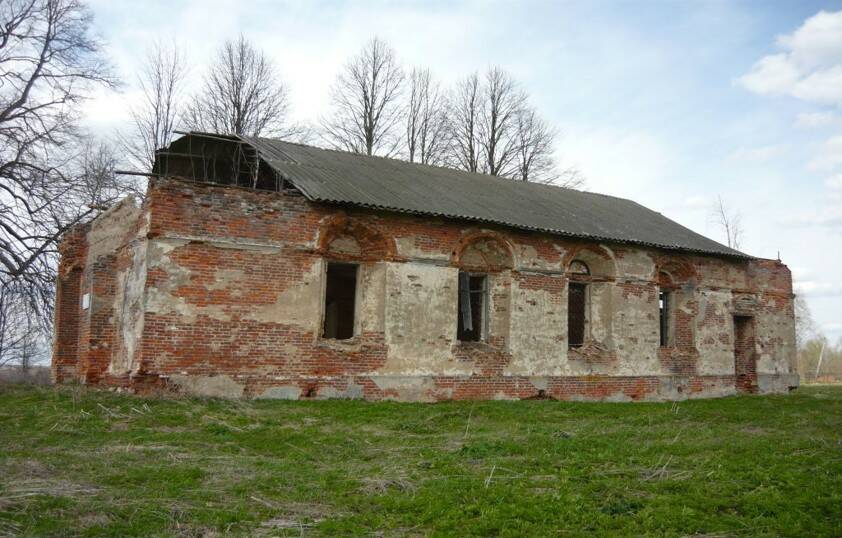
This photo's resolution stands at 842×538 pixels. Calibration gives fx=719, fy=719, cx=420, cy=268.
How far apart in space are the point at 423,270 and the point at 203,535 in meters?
9.67

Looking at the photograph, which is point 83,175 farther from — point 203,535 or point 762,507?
point 762,507

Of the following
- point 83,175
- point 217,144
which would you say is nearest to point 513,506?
point 217,144

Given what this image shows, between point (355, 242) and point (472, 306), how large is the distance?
327cm

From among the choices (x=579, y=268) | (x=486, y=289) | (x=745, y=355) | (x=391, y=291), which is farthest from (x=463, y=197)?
(x=745, y=355)

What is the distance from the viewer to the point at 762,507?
636 centimetres

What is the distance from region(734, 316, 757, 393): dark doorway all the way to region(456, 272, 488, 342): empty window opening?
850 centimetres

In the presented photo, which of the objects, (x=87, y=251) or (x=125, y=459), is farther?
(x=87, y=251)

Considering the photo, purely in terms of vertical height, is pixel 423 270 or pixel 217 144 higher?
pixel 217 144

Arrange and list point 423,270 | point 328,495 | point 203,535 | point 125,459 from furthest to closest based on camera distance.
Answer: point 423,270 → point 125,459 → point 328,495 → point 203,535

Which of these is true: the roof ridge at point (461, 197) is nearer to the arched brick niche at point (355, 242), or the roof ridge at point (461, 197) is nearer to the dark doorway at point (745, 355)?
the arched brick niche at point (355, 242)

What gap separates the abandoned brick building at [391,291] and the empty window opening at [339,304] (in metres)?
0.05

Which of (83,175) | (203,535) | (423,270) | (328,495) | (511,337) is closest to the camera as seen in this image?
(203,535)

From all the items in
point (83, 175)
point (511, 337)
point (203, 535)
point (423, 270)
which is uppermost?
point (83, 175)

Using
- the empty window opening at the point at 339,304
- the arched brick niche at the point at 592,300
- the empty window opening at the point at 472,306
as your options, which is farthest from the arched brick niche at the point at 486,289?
the empty window opening at the point at 339,304
